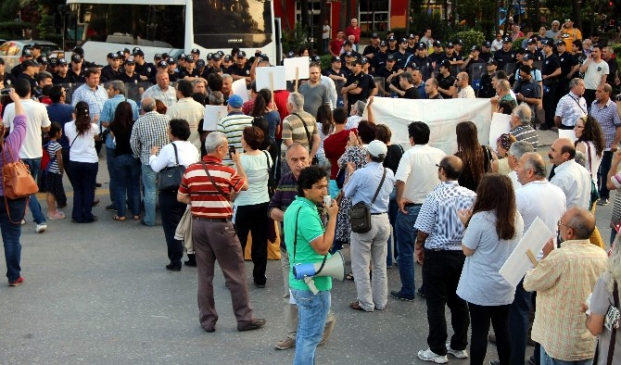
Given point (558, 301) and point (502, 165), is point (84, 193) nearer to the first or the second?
point (502, 165)

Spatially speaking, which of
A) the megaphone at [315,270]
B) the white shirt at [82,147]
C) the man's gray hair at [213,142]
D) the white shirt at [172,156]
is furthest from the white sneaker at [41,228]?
the megaphone at [315,270]

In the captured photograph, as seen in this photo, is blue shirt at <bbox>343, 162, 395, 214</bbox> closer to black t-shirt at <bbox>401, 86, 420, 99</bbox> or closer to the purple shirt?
the purple shirt

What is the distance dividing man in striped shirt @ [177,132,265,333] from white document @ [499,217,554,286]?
2767 millimetres

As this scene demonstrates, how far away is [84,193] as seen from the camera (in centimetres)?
1149

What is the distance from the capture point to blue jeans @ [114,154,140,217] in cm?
1154

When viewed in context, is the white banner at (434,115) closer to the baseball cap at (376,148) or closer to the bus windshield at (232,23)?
the baseball cap at (376,148)

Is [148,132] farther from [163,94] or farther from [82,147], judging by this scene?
[163,94]

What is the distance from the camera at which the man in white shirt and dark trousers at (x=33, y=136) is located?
10.8 metres

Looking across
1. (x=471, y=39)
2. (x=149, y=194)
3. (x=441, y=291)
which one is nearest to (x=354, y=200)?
(x=441, y=291)

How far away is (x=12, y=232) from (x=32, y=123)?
258 cm

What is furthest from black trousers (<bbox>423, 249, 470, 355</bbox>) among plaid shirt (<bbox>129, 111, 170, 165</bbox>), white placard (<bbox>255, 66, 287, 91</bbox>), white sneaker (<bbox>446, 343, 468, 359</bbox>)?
white placard (<bbox>255, 66, 287, 91</bbox>)

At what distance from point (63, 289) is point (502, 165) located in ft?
15.1

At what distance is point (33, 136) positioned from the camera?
1100 centimetres

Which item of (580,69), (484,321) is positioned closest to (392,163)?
(484,321)
